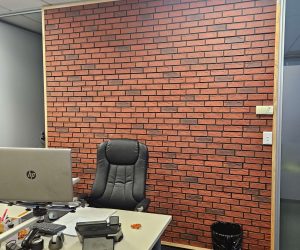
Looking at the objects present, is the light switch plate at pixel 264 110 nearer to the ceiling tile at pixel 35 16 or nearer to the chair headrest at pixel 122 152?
the chair headrest at pixel 122 152

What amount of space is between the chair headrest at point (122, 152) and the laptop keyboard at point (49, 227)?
3.13 feet

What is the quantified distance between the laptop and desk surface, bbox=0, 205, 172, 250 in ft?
0.85

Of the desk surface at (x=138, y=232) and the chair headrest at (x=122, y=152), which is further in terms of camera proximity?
the chair headrest at (x=122, y=152)

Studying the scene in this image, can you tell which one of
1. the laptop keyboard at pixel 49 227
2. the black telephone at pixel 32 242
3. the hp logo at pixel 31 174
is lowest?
the laptop keyboard at pixel 49 227

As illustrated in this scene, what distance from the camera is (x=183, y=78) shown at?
124 inches

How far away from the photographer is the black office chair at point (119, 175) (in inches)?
104

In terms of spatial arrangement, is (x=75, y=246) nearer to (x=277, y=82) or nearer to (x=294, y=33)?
(x=277, y=82)

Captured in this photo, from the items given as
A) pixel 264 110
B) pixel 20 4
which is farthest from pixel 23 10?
pixel 264 110

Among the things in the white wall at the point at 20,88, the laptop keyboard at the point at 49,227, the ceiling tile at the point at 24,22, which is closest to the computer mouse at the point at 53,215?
the laptop keyboard at the point at 49,227

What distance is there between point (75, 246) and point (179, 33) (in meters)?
2.38

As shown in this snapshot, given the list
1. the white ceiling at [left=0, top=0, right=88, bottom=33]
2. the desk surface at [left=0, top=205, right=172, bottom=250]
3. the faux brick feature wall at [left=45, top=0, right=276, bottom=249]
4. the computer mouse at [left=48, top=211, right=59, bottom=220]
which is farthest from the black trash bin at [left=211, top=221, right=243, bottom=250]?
the white ceiling at [left=0, top=0, right=88, bottom=33]

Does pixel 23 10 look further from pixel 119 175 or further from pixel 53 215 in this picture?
pixel 53 215

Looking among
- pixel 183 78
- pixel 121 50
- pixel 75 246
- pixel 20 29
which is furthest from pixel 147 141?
pixel 20 29

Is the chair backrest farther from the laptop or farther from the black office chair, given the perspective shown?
the laptop
